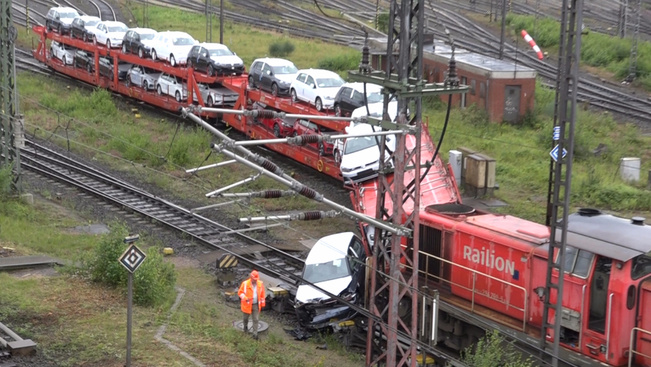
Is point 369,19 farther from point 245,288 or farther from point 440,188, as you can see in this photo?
point 245,288

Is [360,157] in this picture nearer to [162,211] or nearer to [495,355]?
[162,211]

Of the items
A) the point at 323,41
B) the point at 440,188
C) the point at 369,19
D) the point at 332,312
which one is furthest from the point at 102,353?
the point at 369,19

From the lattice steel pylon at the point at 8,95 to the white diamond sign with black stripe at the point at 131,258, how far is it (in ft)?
38.8

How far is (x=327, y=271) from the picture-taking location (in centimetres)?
1938

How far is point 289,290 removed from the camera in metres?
20.0

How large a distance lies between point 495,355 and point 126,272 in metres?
8.38

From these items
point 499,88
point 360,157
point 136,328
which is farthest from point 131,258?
point 499,88

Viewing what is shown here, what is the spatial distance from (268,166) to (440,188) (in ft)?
31.7

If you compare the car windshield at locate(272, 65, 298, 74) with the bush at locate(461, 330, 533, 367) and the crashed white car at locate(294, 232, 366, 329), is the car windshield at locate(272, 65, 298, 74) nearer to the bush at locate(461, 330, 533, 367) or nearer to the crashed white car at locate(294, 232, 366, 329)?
the crashed white car at locate(294, 232, 366, 329)

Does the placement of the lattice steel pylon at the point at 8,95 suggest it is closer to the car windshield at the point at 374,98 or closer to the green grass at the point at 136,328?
the green grass at the point at 136,328

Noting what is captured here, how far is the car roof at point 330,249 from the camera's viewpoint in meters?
19.6

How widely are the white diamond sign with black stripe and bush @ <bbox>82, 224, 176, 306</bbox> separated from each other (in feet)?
12.2

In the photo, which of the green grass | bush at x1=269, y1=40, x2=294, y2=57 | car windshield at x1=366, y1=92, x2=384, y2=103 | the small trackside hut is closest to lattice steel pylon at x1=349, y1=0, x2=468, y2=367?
the green grass

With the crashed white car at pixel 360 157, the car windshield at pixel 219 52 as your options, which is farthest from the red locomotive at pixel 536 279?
the car windshield at pixel 219 52
